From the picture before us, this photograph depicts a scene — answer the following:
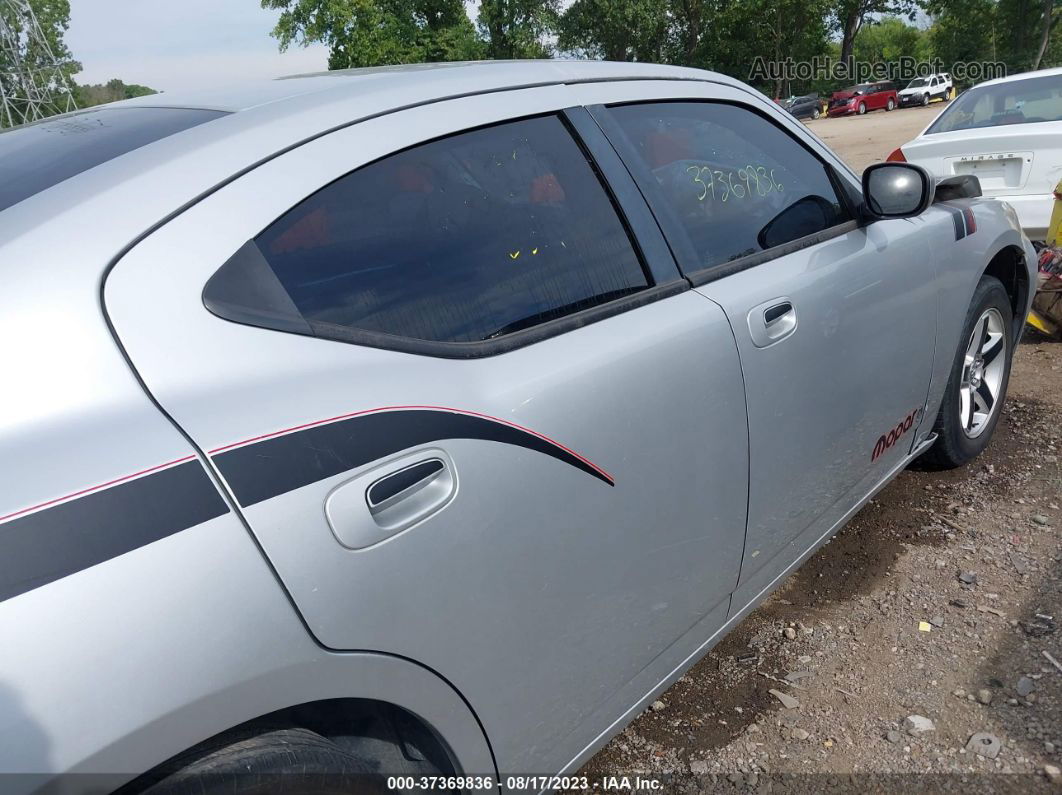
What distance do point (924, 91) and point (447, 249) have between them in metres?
46.3

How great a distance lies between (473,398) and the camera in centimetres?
150

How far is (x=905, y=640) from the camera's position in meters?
2.69

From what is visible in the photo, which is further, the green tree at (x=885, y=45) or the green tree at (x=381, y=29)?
the green tree at (x=885, y=45)

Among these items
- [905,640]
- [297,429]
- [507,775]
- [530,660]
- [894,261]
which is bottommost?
[905,640]

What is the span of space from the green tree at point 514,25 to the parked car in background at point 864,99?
15.3m

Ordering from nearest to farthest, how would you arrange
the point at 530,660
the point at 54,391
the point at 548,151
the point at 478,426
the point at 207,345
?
the point at 54,391 < the point at 207,345 < the point at 478,426 < the point at 530,660 < the point at 548,151

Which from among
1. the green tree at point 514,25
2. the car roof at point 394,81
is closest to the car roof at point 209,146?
the car roof at point 394,81

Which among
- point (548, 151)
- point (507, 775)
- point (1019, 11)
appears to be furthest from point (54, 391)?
point (1019, 11)

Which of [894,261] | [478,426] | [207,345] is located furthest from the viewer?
[894,261]

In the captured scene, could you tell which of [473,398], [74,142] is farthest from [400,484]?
[74,142]

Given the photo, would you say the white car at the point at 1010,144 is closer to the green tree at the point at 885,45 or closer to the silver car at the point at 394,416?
the silver car at the point at 394,416

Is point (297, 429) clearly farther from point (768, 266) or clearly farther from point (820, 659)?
point (820, 659)

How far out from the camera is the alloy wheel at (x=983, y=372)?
3443 millimetres

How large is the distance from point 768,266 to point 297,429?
4.84 feet
